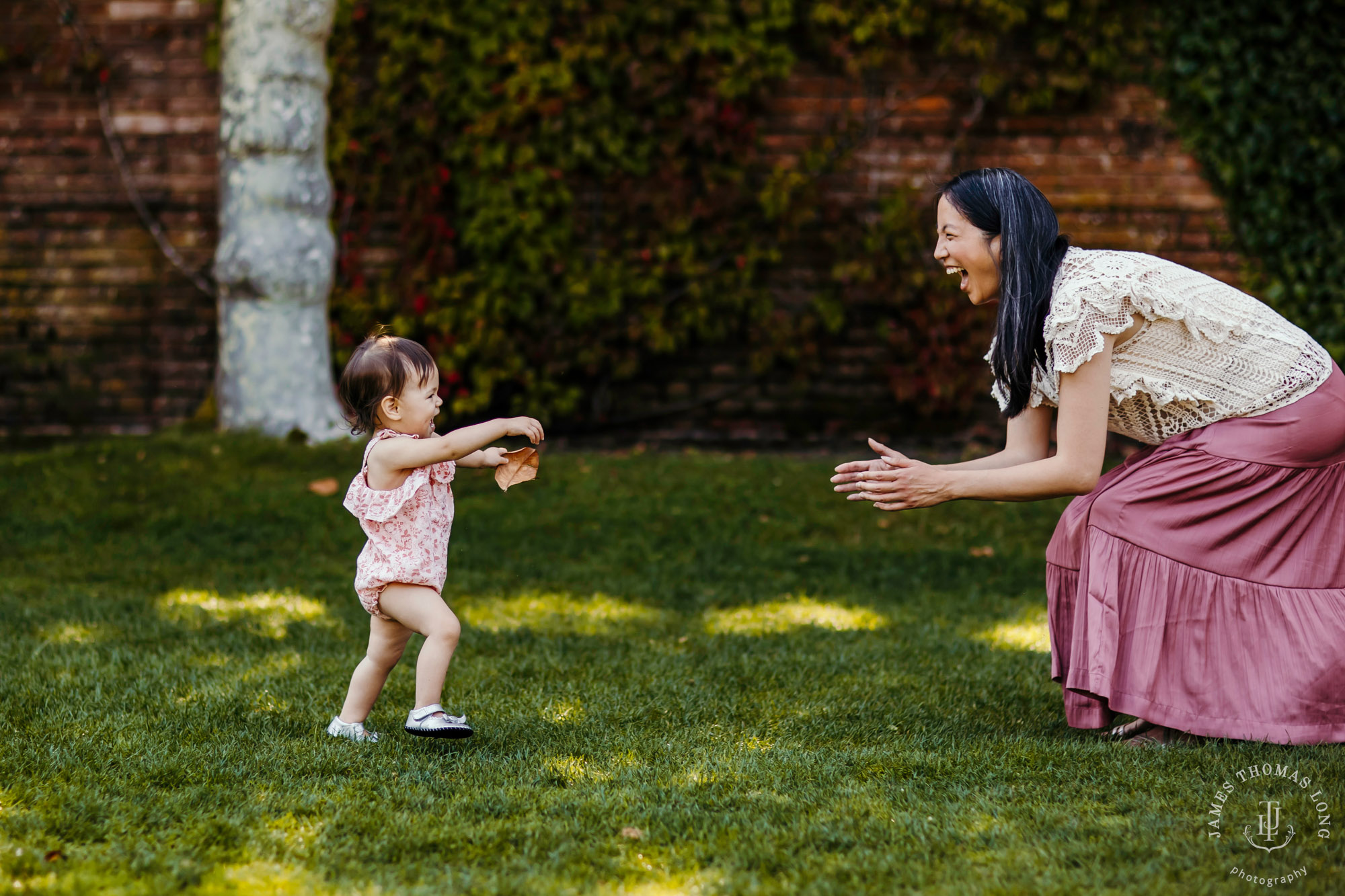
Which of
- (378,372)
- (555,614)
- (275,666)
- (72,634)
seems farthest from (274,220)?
(378,372)

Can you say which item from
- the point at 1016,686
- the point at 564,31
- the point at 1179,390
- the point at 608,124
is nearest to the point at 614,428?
the point at 608,124

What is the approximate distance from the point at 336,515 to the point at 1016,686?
3.69 meters

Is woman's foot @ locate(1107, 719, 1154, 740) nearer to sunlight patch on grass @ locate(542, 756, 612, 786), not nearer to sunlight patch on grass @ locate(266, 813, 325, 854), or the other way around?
sunlight patch on grass @ locate(542, 756, 612, 786)

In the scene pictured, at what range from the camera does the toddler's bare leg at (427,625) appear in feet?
9.39

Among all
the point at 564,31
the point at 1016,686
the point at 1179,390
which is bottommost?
the point at 1016,686

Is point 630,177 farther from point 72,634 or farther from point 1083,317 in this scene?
point 1083,317

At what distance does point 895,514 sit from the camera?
20.4 ft

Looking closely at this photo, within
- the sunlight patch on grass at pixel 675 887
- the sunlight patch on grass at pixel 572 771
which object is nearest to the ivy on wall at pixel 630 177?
the sunlight patch on grass at pixel 572 771

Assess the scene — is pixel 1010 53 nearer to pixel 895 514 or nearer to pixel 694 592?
pixel 895 514

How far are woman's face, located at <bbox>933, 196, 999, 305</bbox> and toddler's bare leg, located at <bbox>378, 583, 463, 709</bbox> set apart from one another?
1.59m

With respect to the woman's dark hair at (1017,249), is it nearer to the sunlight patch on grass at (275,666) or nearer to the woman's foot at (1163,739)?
the woman's foot at (1163,739)

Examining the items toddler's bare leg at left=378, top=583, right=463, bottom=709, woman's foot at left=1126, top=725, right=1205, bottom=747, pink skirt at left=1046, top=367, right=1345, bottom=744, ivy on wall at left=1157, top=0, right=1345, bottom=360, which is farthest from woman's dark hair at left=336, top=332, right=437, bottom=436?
ivy on wall at left=1157, top=0, right=1345, bottom=360

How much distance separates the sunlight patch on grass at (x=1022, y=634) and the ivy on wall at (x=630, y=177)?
114 inches

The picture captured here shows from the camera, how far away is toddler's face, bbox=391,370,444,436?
2906mm
